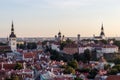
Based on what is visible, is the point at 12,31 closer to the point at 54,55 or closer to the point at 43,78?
the point at 54,55

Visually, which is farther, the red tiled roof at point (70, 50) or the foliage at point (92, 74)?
the red tiled roof at point (70, 50)

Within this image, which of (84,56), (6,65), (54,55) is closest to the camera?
(6,65)

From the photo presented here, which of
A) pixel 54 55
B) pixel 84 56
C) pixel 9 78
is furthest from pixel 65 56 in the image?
pixel 9 78

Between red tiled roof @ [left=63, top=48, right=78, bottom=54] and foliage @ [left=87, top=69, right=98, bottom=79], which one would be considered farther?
red tiled roof @ [left=63, top=48, right=78, bottom=54]

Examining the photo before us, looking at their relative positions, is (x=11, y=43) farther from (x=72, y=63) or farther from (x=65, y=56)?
(x=72, y=63)

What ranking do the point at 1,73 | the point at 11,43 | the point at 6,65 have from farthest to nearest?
1. the point at 11,43
2. the point at 6,65
3. the point at 1,73

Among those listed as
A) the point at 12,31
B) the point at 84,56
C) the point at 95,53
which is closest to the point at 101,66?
the point at 84,56

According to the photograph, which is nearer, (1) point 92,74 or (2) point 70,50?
(1) point 92,74

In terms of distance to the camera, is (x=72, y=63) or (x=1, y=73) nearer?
(x=1, y=73)

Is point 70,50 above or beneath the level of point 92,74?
above

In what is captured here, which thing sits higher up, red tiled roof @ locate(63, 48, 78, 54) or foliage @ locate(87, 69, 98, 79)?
red tiled roof @ locate(63, 48, 78, 54)

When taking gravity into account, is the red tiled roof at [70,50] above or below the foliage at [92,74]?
above
